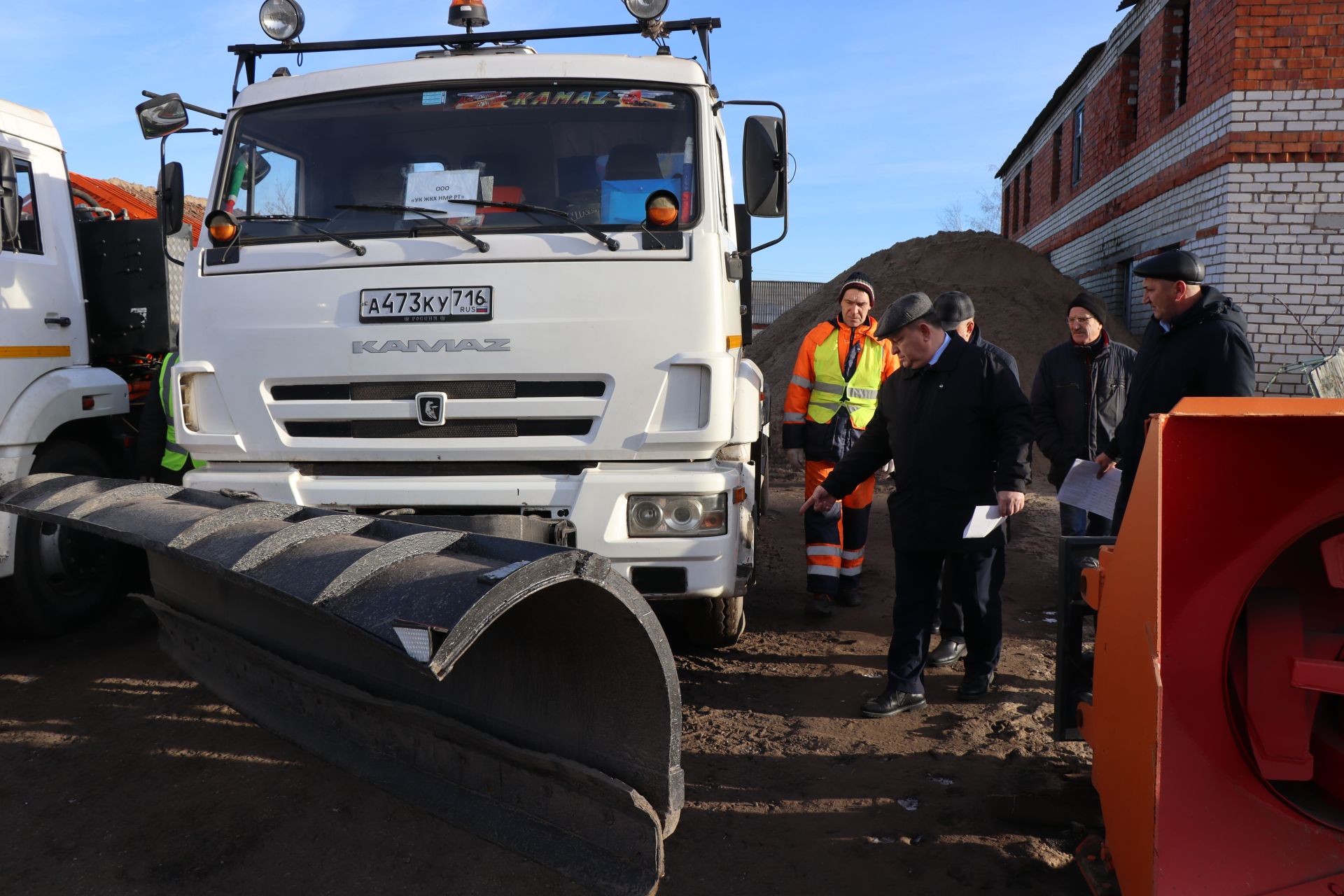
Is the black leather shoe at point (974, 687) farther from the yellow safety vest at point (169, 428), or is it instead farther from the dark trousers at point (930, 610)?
the yellow safety vest at point (169, 428)

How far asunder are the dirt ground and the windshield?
206cm

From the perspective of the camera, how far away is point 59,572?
15.9ft

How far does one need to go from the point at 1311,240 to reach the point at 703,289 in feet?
26.1

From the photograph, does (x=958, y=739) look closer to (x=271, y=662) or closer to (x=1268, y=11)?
(x=271, y=662)

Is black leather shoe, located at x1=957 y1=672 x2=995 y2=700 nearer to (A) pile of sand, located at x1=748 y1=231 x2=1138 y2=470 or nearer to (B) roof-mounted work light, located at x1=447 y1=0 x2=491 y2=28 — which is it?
(B) roof-mounted work light, located at x1=447 y1=0 x2=491 y2=28

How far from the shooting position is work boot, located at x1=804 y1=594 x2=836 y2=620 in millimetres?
5441

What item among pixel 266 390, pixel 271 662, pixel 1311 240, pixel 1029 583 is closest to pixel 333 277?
pixel 266 390

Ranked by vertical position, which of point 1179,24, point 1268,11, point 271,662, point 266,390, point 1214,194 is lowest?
point 271,662

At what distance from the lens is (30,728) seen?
3838 millimetres

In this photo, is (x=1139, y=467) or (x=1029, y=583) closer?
(x=1139, y=467)

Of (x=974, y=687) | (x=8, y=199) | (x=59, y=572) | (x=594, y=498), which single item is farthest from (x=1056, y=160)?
(x=59, y=572)

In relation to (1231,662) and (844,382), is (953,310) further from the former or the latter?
(1231,662)

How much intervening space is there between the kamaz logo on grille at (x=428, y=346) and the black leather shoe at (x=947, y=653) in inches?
101

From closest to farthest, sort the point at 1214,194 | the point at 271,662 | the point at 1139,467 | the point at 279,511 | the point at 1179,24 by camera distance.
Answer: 1. the point at 1139,467
2. the point at 279,511
3. the point at 271,662
4. the point at 1214,194
5. the point at 1179,24
